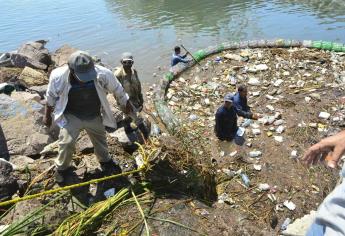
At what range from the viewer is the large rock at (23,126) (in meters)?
5.49

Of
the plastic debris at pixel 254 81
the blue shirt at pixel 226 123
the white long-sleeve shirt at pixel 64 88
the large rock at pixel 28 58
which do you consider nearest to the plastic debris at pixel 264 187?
the blue shirt at pixel 226 123

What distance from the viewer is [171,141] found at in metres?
4.64

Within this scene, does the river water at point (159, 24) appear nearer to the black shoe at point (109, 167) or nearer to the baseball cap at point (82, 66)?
the black shoe at point (109, 167)

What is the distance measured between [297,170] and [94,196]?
2.90m

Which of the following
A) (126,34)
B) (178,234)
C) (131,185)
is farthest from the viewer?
(126,34)

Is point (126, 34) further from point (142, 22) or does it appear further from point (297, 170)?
point (297, 170)

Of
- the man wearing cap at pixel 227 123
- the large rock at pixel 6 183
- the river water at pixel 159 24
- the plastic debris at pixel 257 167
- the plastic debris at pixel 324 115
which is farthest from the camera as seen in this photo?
the river water at pixel 159 24

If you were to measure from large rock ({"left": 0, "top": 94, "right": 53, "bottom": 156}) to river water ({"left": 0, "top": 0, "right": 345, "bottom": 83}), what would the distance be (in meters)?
4.90

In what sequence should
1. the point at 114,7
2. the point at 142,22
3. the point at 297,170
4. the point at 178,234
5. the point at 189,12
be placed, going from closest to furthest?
the point at 178,234 → the point at 297,170 → the point at 142,22 → the point at 189,12 → the point at 114,7

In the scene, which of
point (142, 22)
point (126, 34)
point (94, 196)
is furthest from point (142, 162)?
point (142, 22)

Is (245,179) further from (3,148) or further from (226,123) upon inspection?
(3,148)

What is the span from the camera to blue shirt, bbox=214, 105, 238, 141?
610 cm

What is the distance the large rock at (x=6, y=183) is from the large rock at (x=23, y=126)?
1.02 m

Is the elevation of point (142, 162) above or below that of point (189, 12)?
above
